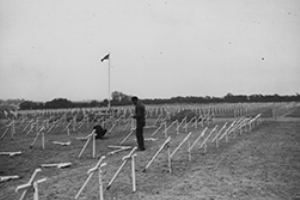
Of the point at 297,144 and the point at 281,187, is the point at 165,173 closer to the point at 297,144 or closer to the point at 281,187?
the point at 281,187

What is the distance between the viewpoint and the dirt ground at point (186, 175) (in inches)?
224

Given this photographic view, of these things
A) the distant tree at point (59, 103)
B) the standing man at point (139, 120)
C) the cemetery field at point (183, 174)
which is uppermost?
the distant tree at point (59, 103)

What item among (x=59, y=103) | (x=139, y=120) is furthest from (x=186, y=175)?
(x=59, y=103)

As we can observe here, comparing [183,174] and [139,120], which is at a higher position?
[139,120]

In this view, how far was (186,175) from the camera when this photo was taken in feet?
23.4

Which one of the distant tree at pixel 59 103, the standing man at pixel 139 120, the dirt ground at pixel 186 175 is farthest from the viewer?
the distant tree at pixel 59 103

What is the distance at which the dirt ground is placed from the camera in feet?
18.7

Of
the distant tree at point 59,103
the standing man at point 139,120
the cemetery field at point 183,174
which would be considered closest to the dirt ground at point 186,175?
the cemetery field at point 183,174

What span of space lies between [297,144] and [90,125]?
1532 cm

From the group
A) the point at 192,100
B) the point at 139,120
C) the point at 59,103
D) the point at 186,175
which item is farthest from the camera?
the point at 192,100

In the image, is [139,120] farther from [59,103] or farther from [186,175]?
[59,103]

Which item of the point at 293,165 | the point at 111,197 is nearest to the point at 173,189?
the point at 111,197

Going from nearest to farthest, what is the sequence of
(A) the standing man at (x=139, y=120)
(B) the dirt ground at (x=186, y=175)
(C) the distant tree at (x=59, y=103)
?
(B) the dirt ground at (x=186, y=175) < (A) the standing man at (x=139, y=120) < (C) the distant tree at (x=59, y=103)

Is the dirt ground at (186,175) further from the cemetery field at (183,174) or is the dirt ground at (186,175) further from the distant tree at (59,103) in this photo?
the distant tree at (59,103)
